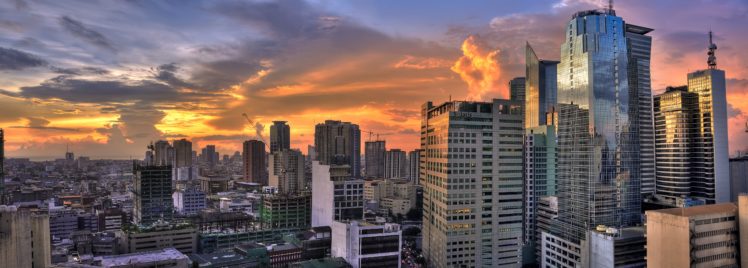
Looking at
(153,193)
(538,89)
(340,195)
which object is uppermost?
(538,89)

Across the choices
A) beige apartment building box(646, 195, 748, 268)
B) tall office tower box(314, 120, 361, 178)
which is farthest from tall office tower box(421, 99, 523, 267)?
tall office tower box(314, 120, 361, 178)

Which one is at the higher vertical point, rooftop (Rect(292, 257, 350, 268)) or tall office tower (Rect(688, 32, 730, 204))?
tall office tower (Rect(688, 32, 730, 204))

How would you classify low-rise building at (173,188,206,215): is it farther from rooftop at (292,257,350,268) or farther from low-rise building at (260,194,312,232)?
rooftop at (292,257,350,268)

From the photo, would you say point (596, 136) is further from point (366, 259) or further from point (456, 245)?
point (366, 259)

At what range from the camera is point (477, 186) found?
67125mm

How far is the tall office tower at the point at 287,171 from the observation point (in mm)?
158212

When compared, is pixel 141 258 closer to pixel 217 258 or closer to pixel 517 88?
pixel 217 258

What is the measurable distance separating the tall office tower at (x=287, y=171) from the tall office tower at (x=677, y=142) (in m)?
97.2

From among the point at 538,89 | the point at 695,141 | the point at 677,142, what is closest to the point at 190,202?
the point at 538,89

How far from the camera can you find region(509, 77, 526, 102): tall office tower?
5172 inches

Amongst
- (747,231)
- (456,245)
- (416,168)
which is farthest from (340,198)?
(416,168)

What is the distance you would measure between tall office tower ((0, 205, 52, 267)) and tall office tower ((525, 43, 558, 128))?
105m

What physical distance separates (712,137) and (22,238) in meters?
97.1

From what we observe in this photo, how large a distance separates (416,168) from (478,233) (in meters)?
111
